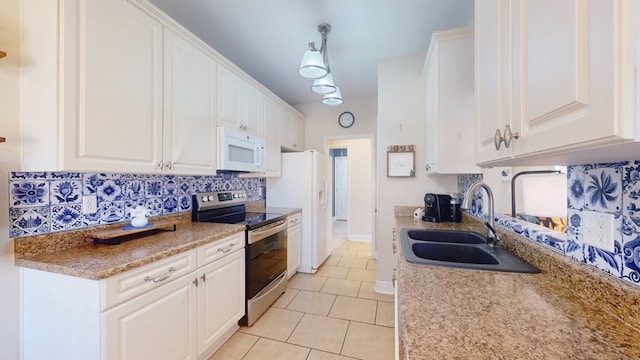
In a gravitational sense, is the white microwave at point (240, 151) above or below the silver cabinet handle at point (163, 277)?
above

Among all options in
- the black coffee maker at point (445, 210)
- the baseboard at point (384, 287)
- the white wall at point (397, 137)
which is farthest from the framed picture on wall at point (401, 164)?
the baseboard at point (384, 287)

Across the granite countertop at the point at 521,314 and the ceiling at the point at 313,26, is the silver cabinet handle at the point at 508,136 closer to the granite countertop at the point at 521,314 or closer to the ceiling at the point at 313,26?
the granite countertop at the point at 521,314

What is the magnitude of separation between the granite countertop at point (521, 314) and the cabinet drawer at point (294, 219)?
2.19 meters

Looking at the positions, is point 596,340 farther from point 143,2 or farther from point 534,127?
point 143,2

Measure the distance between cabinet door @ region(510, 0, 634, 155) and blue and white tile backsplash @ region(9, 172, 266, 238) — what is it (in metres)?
2.16

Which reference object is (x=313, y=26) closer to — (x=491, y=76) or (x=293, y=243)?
(x=491, y=76)

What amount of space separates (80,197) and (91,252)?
0.40 meters

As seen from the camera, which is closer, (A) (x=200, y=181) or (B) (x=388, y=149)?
(A) (x=200, y=181)

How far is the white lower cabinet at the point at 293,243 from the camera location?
121 inches

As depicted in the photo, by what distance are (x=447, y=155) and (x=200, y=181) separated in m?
2.26

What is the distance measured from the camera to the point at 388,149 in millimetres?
2836

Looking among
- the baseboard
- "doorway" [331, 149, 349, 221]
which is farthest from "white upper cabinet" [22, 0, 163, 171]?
"doorway" [331, 149, 349, 221]

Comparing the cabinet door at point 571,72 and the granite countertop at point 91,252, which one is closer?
the cabinet door at point 571,72

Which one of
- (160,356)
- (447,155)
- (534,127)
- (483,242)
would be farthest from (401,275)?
(160,356)
